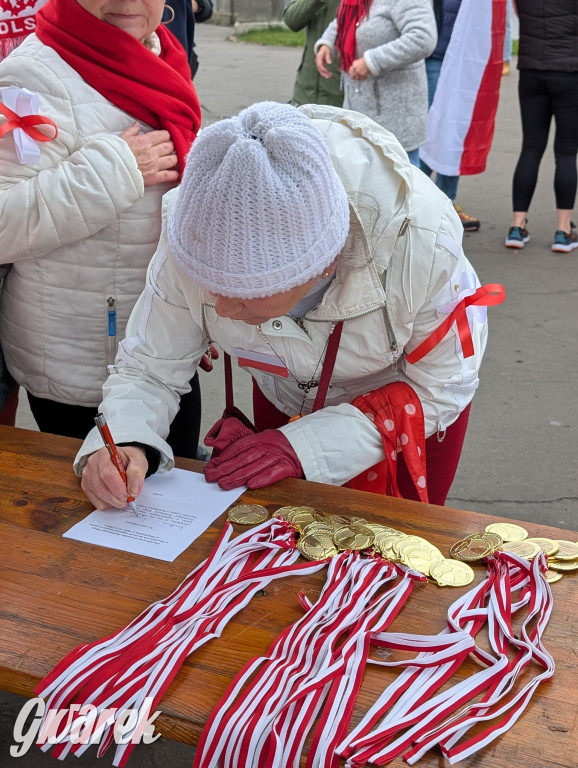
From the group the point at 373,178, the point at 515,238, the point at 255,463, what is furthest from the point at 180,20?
the point at 515,238

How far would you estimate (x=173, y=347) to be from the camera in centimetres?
195

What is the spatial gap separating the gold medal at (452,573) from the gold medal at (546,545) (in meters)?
0.14

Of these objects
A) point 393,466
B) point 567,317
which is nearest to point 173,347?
point 393,466

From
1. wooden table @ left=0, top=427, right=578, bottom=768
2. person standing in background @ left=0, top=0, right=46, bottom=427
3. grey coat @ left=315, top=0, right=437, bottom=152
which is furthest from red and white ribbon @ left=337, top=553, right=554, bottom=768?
grey coat @ left=315, top=0, right=437, bottom=152

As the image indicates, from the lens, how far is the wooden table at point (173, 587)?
1.26 metres

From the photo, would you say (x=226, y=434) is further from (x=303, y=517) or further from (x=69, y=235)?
(x=69, y=235)

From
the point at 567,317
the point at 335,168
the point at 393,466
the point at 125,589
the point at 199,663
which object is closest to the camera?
the point at 199,663

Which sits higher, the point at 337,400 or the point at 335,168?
the point at 335,168

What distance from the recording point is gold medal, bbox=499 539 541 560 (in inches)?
61.3

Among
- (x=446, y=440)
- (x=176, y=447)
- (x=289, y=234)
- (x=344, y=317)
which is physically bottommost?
(x=176, y=447)

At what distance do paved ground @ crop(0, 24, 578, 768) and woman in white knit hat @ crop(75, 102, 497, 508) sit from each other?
889mm

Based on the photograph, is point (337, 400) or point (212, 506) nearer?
point (212, 506)

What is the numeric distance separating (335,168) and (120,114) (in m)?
0.68

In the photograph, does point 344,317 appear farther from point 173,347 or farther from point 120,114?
point 120,114
